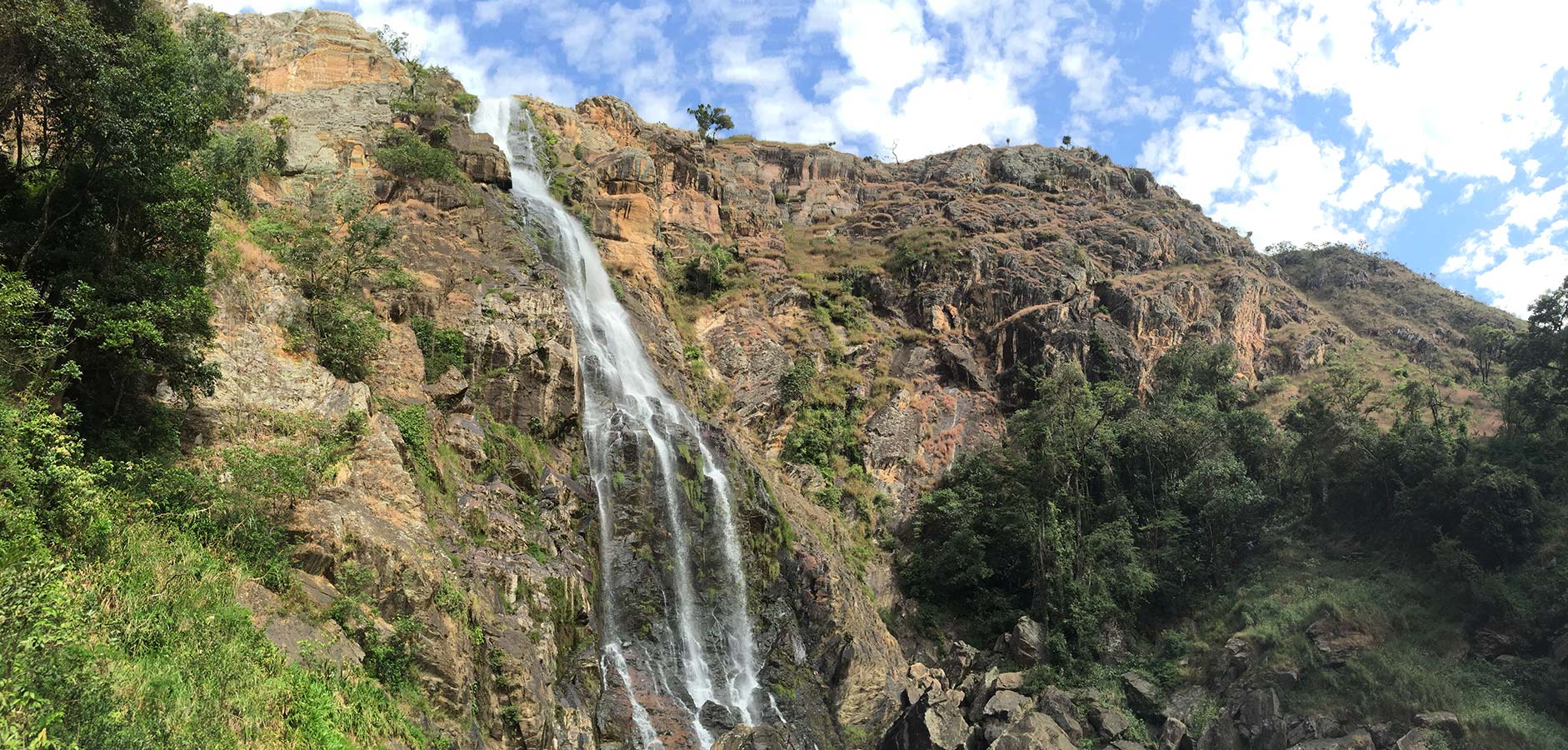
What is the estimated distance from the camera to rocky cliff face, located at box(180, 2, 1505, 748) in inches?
601

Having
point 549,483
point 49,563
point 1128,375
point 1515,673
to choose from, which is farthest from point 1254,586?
point 49,563

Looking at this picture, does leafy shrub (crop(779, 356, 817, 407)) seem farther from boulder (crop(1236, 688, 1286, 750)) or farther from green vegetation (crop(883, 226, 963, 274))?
boulder (crop(1236, 688, 1286, 750))

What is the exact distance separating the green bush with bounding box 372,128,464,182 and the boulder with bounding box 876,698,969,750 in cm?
2549

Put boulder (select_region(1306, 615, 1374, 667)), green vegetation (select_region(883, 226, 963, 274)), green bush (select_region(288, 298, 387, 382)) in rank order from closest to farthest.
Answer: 1. green bush (select_region(288, 298, 387, 382))
2. boulder (select_region(1306, 615, 1374, 667))
3. green vegetation (select_region(883, 226, 963, 274))

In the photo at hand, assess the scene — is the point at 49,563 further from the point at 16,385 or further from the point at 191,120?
the point at 191,120

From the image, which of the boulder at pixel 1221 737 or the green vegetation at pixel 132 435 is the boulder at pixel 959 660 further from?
the green vegetation at pixel 132 435

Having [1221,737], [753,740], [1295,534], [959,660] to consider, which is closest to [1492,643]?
[1295,534]

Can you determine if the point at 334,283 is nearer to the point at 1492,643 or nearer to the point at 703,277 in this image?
the point at 703,277

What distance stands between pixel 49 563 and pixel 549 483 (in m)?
14.7

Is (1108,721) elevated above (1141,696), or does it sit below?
below

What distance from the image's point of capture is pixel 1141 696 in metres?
30.6

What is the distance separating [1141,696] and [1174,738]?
9.90 ft

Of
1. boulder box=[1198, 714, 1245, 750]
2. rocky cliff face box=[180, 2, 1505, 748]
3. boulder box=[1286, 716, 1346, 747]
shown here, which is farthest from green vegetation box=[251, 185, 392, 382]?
boulder box=[1286, 716, 1346, 747]

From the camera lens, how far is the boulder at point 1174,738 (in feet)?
90.0
